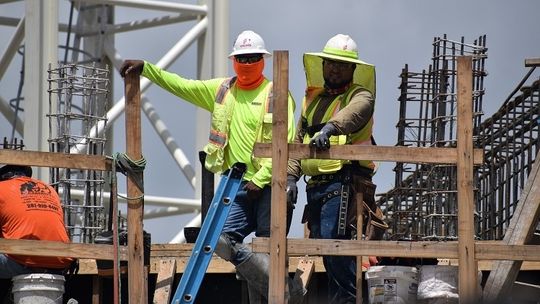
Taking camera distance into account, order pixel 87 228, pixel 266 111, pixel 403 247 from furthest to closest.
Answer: pixel 87 228 < pixel 266 111 < pixel 403 247

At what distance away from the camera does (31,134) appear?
28.0 m

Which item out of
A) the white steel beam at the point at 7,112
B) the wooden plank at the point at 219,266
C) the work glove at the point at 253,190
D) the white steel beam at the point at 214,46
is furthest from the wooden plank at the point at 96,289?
the white steel beam at the point at 7,112

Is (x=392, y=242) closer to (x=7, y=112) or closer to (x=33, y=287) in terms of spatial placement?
(x=33, y=287)

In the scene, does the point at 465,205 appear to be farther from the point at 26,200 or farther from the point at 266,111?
the point at 26,200

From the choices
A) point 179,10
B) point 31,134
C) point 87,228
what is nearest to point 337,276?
point 87,228

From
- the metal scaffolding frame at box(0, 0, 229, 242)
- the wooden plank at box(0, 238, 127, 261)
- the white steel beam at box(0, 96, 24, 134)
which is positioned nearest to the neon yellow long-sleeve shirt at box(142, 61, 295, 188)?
the wooden plank at box(0, 238, 127, 261)

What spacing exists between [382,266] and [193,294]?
68.8 inches

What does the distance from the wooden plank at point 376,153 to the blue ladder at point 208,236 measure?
0.72 m

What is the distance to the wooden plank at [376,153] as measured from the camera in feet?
57.6

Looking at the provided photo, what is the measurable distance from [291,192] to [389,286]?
1287mm

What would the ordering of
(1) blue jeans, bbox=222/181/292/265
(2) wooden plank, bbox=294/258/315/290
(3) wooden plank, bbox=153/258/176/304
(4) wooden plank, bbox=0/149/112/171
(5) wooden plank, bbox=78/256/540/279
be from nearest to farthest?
(4) wooden plank, bbox=0/149/112/171
(1) blue jeans, bbox=222/181/292/265
(3) wooden plank, bbox=153/258/176/304
(2) wooden plank, bbox=294/258/315/290
(5) wooden plank, bbox=78/256/540/279

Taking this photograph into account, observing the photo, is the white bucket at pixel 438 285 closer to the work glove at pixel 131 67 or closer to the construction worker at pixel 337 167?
the construction worker at pixel 337 167

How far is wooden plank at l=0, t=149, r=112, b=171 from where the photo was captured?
18.1 metres

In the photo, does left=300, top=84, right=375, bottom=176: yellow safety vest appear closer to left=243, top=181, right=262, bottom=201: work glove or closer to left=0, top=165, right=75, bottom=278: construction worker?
left=243, top=181, right=262, bottom=201: work glove
